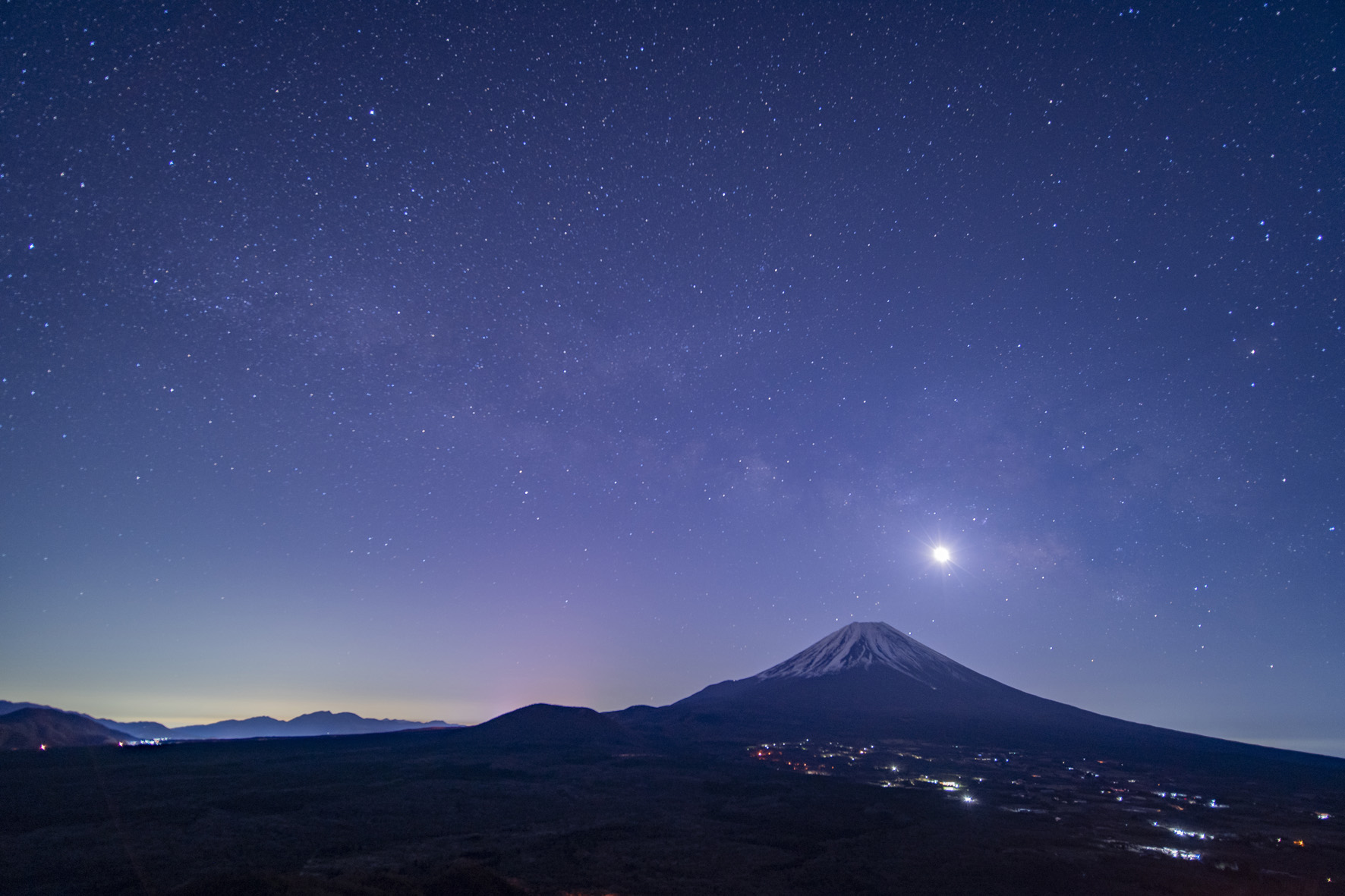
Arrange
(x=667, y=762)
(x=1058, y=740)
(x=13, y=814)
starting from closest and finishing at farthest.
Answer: (x=13, y=814), (x=667, y=762), (x=1058, y=740)

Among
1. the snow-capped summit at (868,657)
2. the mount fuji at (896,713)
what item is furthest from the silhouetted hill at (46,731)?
the snow-capped summit at (868,657)

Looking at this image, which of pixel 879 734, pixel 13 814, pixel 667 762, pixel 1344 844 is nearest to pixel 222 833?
pixel 13 814

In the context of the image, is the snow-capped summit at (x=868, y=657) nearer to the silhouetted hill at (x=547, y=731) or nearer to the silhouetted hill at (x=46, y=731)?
the silhouetted hill at (x=547, y=731)

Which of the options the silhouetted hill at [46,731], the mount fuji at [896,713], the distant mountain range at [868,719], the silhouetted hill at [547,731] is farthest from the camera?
the silhouetted hill at [46,731]

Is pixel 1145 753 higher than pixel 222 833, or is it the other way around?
pixel 222 833

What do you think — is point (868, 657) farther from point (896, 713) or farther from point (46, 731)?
point (46, 731)

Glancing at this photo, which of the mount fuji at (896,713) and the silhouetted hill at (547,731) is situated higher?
the silhouetted hill at (547,731)

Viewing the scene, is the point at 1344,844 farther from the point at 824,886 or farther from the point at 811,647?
the point at 811,647
